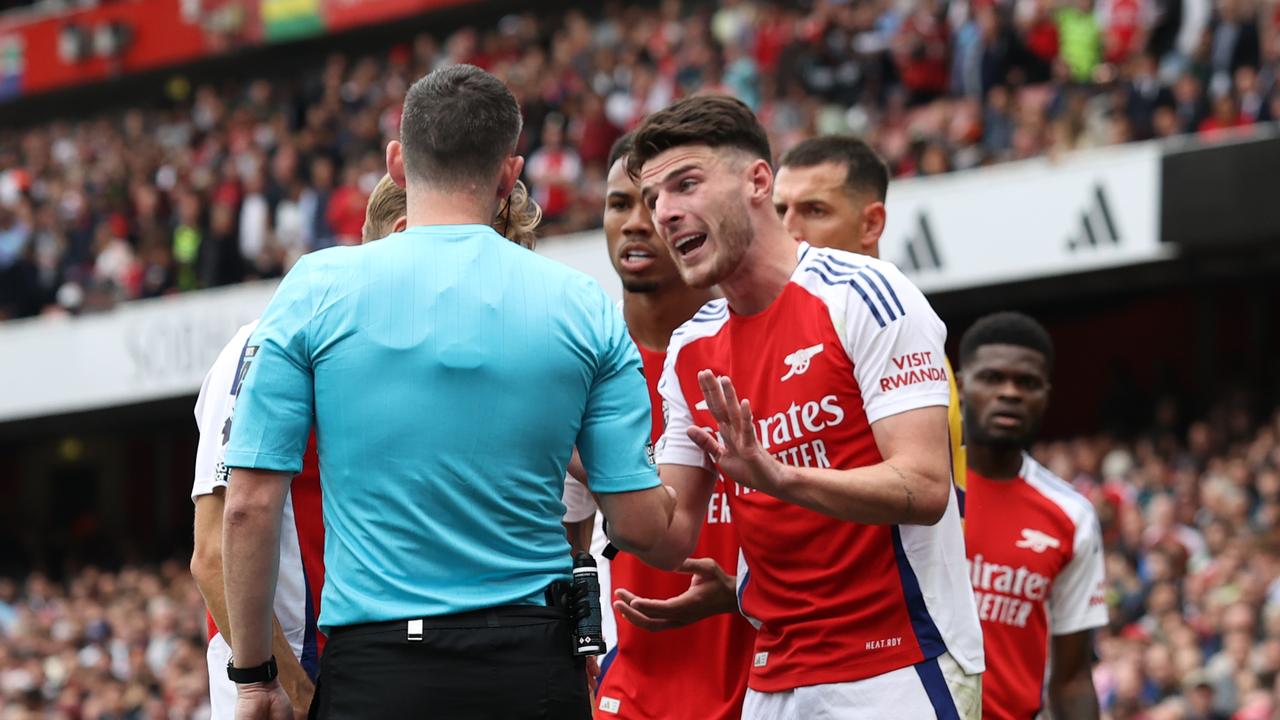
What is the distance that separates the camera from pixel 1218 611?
10703 millimetres

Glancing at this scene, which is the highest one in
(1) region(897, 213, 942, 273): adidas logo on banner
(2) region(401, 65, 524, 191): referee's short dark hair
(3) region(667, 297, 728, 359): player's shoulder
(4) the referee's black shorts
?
(2) region(401, 65, 524, 191): referee's short dark hair

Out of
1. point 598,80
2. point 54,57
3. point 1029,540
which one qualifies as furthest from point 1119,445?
point 54,57

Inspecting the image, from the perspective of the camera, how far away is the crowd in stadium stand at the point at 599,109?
15672mm

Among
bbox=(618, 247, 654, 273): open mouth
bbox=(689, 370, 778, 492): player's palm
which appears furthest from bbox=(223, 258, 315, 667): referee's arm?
bbox=(618, 247, 654, 273): open mouth

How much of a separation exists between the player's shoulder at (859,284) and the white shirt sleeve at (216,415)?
133 cm

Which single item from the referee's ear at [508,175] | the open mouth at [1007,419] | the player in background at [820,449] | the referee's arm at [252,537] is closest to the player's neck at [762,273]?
the player in background at [820,449]

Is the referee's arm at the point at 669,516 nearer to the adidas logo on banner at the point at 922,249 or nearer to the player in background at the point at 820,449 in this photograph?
the player in background at the point at 820,449

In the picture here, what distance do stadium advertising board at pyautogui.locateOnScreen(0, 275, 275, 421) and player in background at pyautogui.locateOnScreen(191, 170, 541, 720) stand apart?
16603mm

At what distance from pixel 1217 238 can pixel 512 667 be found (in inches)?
498

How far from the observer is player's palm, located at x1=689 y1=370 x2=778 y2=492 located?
4023 mm

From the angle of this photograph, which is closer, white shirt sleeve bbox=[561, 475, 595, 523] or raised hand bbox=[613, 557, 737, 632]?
raised hand bbox=[613, 557, 737, 632]

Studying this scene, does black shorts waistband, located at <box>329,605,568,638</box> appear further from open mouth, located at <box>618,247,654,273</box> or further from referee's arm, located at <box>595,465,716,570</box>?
open mouth, located at <box>618,247,654,273</box>

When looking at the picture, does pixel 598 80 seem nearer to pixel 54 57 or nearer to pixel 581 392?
pixel 54 57

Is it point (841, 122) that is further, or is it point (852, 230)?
point (841, 122)
